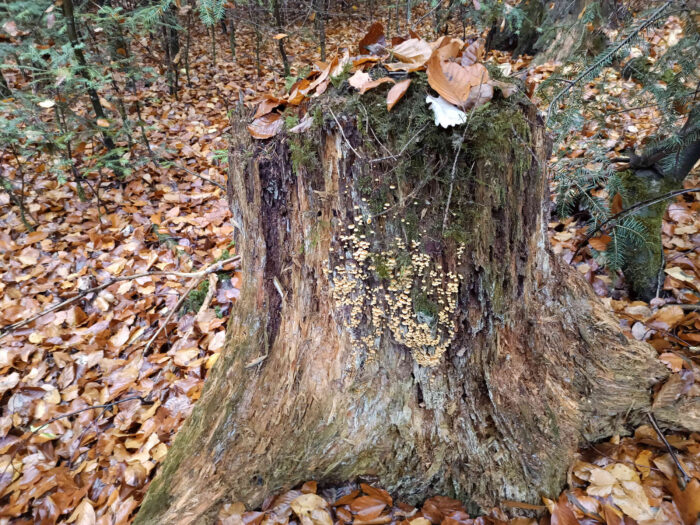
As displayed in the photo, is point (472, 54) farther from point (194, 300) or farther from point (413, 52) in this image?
point (194, 300)

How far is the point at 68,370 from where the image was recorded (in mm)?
3000

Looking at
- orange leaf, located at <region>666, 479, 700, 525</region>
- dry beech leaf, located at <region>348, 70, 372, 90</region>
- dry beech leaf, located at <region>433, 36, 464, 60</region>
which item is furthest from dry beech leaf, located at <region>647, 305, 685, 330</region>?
dry beech leaf, located at <region>348, 70, 372, 90</region>

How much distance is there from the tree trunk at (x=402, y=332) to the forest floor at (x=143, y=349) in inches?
6.1

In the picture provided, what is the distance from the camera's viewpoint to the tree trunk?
1475 mm

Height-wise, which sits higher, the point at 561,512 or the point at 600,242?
the point at 600,242

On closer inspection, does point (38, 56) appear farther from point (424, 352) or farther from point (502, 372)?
point (502, 372)

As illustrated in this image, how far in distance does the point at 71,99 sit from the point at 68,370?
3470mm

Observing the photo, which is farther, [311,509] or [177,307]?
[177,307]

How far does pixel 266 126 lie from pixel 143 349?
2281mm

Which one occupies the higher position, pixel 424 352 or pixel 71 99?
pixel 71 99

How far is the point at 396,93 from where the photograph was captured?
1.35 m

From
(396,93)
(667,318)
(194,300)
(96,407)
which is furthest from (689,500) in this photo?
(96,407)

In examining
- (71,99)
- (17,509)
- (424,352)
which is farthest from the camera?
(71,99)

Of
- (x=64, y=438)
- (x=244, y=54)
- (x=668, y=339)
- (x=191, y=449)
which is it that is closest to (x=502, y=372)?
(x=668, y=339)
